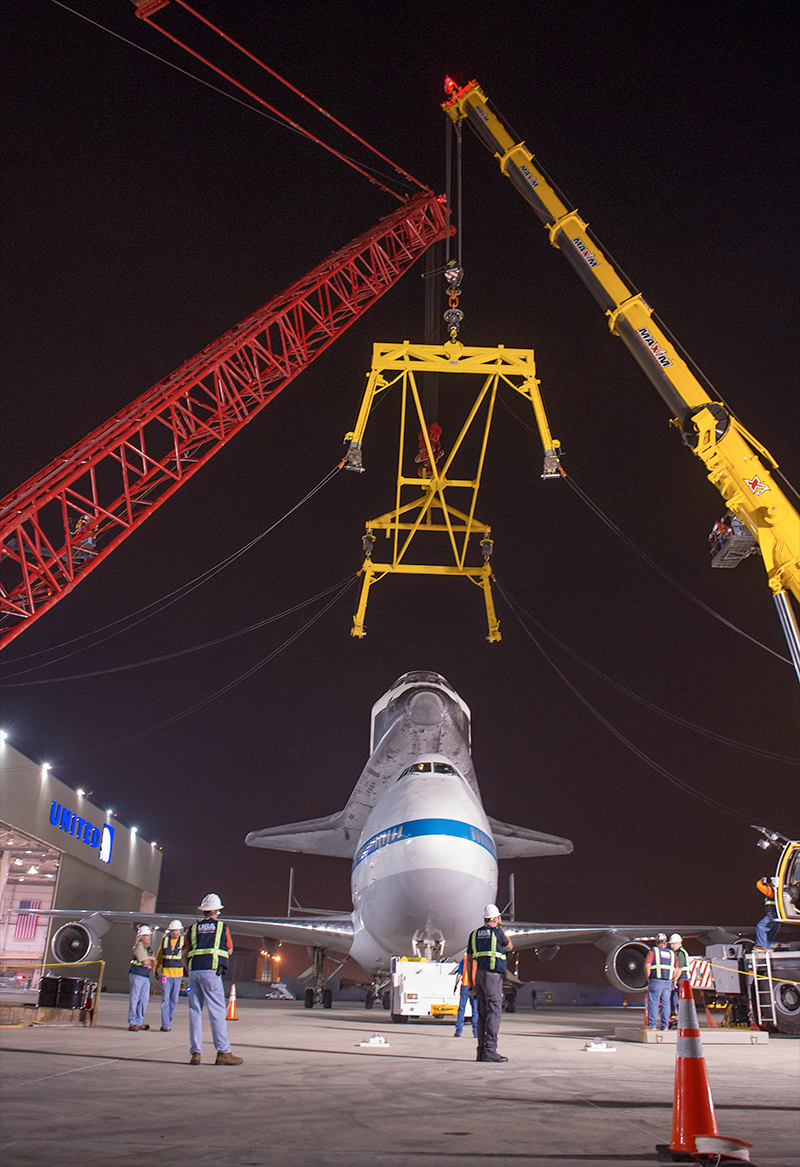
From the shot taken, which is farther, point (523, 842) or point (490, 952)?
point (523, 842)

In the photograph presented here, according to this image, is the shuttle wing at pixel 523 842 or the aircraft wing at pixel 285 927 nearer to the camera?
the aircraft wing at pixel 285 927

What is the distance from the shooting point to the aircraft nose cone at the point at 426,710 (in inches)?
928

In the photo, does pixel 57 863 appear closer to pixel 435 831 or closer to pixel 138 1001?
pixel 138 1001

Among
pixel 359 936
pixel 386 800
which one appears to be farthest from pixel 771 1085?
pixel 359 936

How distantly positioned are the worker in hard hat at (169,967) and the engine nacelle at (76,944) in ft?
35.4

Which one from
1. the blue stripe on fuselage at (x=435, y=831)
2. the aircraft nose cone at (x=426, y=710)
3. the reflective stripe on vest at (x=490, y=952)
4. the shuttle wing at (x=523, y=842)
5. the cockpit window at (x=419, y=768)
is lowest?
the reflective stripe on vest at (x=490, y=952)

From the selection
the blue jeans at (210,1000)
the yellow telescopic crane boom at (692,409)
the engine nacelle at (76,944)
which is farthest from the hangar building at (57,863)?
the yellow telescopic crane boom at (692,409)

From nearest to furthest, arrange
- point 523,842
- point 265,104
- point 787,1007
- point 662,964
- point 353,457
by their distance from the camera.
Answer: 1. point 662,964
2. point 787,1007
3. point 353,457
4. point 523,842
5. point 265,104

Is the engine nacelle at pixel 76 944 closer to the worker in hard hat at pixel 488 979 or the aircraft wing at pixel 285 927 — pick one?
the aircraft wing at pixel 285 927

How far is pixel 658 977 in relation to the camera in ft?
45.2

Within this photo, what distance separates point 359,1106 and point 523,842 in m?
27.1

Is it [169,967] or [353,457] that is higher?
[353,457]

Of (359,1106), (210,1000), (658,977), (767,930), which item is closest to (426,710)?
(767,930)

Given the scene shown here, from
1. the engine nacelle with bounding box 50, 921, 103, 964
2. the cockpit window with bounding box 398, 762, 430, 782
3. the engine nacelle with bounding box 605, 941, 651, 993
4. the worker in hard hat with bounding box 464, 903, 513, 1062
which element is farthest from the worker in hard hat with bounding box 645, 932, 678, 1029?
the engine nacelle with bounding box 50, 921, 103, 964
